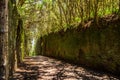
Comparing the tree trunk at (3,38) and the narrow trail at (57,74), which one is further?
the narrow trail at (57,74)

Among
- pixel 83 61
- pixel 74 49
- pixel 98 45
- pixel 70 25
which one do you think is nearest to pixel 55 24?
pixel 70 25

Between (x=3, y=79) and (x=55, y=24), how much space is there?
19.6m

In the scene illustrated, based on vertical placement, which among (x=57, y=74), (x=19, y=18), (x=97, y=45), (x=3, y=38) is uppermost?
(x=19, y=18)

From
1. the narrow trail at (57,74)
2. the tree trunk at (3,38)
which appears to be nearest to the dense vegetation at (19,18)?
the tree trunk at (3,38)

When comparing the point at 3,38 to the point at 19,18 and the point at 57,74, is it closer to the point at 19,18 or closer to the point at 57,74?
the point at 57,74

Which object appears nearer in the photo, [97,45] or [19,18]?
[97,45]

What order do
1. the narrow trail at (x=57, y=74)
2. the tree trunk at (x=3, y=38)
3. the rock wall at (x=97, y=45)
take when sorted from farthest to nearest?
the rock wall at (x=97, y=45)
the narrow trail at (x=57, y=74)
the tree trunk at (x=3, y=38)

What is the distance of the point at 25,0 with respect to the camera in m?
13.7

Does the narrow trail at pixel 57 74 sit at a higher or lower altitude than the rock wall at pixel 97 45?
lower

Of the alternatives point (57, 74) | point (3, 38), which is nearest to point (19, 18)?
point (57, 74)

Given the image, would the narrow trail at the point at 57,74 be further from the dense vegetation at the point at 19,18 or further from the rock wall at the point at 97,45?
the rock wall at the point at 97,45

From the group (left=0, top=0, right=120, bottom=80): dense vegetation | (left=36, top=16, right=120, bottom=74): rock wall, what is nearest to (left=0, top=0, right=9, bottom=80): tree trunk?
(left=0, top=0, right=120, bottom=80): dense vegetation

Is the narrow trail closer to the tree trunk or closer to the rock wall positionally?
the rock wall

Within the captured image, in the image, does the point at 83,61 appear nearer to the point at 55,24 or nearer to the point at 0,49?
the point at 0,49
